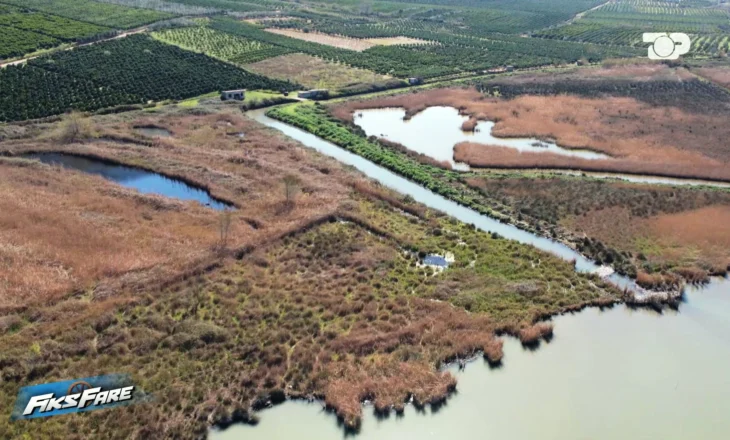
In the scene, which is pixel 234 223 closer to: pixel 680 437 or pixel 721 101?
pixel 680 437

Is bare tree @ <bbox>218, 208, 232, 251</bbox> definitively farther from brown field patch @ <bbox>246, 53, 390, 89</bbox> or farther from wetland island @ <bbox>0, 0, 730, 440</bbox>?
brown field patch @ <bbox>246, 53, 390, 89</bbox>

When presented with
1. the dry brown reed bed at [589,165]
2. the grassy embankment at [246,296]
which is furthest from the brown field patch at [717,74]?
the grassy embankment at [246,296]

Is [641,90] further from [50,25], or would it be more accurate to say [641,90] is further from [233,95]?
[50,25]

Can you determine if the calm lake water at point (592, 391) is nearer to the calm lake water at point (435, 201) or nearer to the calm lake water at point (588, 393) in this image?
the calm lake water at point (588, 393)

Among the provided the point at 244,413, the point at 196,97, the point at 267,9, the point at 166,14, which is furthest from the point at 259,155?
the point at 267,9

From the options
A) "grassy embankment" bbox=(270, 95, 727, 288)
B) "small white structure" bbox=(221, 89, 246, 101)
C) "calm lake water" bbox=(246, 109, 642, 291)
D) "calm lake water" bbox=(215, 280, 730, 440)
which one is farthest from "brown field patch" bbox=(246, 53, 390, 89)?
"calm lake water" bbox=(215, 280, 730, 440)
